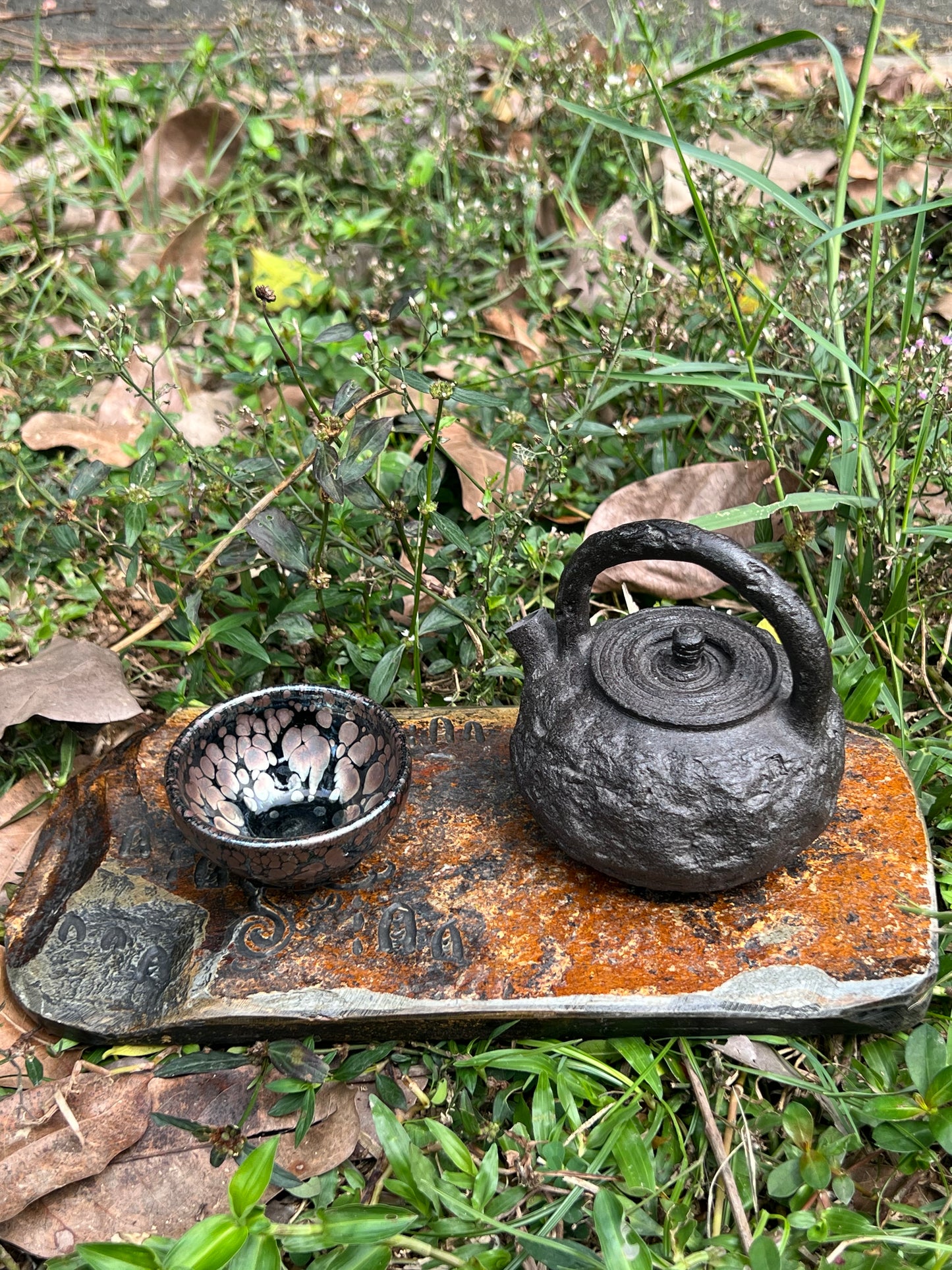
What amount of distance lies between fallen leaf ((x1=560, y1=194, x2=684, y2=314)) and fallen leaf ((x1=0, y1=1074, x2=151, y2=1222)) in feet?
8.66

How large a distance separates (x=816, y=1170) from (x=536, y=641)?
3.31 feet

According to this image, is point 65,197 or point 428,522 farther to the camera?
point 65,197

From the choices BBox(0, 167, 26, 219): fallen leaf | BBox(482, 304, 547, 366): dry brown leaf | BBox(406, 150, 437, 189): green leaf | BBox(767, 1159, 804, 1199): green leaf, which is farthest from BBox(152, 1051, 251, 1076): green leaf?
BBox(0, 167, 26, 219): fallen leaf

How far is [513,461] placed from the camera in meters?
2.95

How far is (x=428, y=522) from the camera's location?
2.33 meters

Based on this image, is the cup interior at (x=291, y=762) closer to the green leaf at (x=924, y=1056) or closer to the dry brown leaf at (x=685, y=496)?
the dry brown leaf at (x=685, y=496)

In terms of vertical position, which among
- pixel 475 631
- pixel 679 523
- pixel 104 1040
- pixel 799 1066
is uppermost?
pixel 679 523

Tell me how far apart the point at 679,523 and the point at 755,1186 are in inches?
43.4

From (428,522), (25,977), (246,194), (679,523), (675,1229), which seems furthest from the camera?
(246,194)

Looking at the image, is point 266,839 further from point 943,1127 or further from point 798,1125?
point 943,1127

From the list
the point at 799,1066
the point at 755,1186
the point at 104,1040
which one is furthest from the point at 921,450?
the point at 104,1040

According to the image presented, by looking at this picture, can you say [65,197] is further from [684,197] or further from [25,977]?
[25,977]

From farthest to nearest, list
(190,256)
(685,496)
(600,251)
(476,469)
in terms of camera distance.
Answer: (190,256)
(600,251)
(476,469)
(685,496)

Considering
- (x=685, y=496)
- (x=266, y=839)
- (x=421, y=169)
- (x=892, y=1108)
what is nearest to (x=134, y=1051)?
(x=266, y=839)
